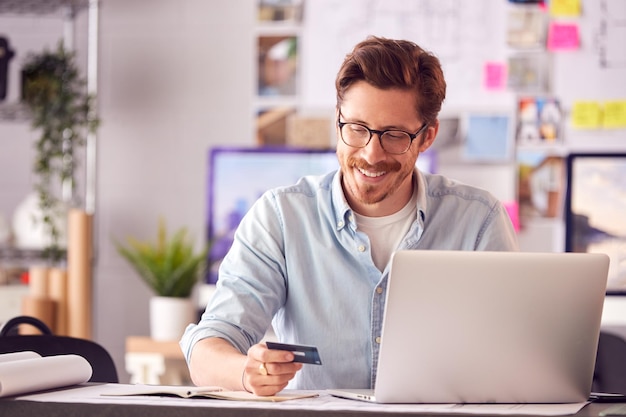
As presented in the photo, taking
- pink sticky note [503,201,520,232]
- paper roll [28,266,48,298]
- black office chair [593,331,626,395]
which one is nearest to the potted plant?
paper roll [28,266,48,298]

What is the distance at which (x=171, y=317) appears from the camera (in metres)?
3.25

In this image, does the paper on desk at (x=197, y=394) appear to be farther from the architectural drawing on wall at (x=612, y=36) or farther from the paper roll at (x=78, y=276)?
the architectural drawing on wall at (x=612, y=36)

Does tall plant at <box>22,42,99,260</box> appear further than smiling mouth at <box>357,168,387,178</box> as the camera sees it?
Yes

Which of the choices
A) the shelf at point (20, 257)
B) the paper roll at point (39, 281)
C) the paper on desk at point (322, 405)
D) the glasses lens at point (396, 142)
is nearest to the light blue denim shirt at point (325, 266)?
the glasses lens at point (396, 142)

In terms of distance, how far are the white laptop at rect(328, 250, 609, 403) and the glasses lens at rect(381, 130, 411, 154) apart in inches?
23.2

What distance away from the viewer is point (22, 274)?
354 cm

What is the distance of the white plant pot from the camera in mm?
3246

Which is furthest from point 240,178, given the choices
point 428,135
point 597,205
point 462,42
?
point 428,135

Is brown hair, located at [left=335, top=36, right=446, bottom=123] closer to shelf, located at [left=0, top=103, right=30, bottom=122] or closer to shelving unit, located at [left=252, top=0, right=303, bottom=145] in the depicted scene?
shelving unit, located at [left=252, top=0, right=303, bottom=145]

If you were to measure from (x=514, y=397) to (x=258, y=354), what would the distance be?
1.17 ft

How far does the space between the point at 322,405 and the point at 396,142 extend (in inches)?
30.0

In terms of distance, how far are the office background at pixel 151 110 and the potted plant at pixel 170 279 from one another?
0.22 m

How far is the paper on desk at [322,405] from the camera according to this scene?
1.11 meters

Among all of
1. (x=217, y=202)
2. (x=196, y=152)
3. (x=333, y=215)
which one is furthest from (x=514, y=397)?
(x=196, y=152)
